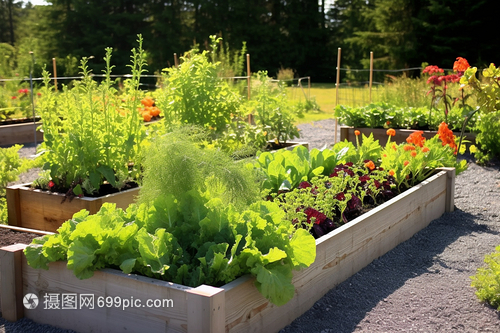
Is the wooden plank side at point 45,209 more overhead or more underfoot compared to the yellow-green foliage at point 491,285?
more overhead

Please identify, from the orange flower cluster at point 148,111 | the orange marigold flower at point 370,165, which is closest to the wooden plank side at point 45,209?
the orange marigold flower at point 370,165

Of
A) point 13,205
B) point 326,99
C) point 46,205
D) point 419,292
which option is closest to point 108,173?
point 46,205

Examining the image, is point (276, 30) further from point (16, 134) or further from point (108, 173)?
point (108, 173)

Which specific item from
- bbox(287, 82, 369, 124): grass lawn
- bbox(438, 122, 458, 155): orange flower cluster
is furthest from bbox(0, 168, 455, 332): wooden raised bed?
bbox(287, 82, 369, 124): grass lawn

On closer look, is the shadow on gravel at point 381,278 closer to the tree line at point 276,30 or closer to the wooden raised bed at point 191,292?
the wooden raised bed at point 191,292

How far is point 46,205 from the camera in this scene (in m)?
4.06

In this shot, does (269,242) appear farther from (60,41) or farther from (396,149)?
(60,41)

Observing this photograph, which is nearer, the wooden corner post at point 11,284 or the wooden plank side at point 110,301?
the wooden plank side at point 110,301

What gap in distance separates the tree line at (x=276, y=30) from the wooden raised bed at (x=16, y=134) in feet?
52.4

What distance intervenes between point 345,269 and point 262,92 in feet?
11.7

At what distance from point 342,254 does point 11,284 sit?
6.34 ft

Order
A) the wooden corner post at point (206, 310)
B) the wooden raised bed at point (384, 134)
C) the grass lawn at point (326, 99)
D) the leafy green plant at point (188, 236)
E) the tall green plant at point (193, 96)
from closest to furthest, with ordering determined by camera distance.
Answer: the wooden corner post at point (206, 310) < the leafy green plant at point (188, 236) < the tall green plant at point (193, 96) < the wooden raised bed at point (384, 134) < the grass lawn at point (326, 99)

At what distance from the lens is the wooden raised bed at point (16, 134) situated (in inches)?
342

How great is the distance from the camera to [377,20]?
2506cm
